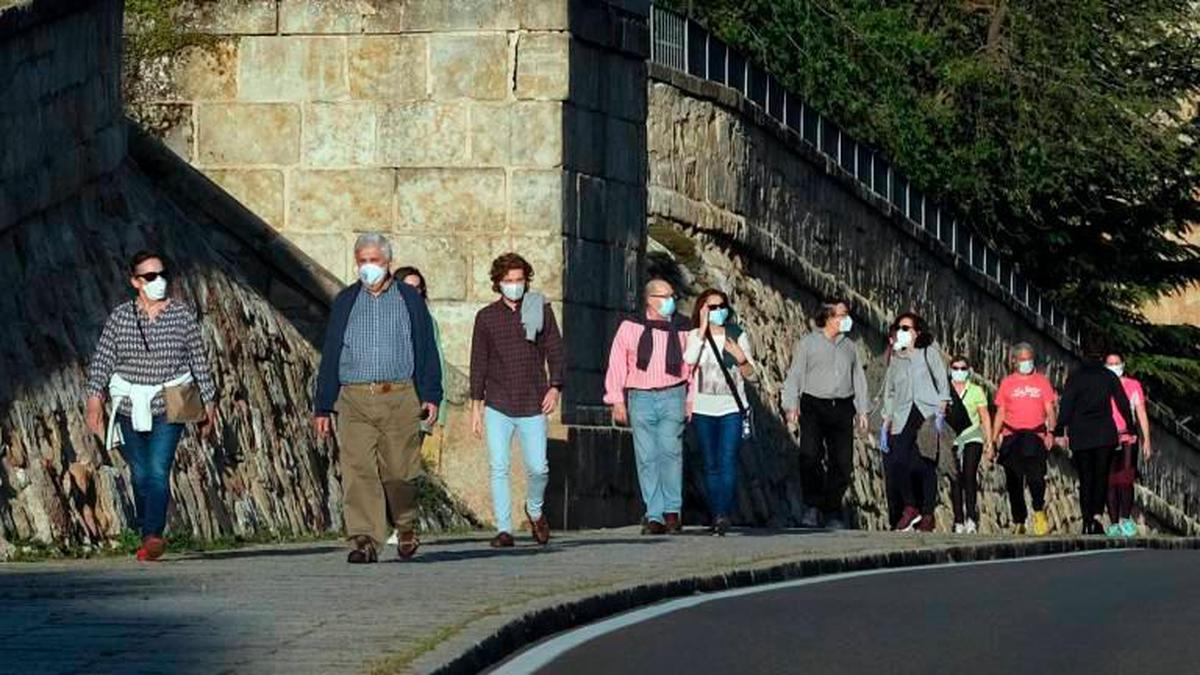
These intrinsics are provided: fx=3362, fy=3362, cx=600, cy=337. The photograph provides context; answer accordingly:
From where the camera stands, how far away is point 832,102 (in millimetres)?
43500

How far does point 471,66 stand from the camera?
2330cm

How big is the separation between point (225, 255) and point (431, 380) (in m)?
5.28

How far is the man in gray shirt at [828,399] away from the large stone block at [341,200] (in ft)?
11.3

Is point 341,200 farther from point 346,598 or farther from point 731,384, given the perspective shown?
point 346,598

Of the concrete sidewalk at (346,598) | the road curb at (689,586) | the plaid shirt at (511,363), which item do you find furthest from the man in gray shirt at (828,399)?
the plaid shirt at (511,363)

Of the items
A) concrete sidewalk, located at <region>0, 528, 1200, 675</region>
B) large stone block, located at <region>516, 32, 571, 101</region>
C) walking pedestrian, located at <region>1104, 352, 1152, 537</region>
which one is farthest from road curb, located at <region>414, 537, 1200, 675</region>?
large stone block, located at <region>516, 32, 571, 101</region>

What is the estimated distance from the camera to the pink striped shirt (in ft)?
72.6

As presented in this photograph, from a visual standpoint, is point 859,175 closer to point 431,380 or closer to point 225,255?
point 225,255

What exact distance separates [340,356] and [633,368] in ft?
16.8

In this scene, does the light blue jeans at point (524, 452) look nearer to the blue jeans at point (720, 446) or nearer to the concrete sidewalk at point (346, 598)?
the concrete sidewalk at point (346, 598)

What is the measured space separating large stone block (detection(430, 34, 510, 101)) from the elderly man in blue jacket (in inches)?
237

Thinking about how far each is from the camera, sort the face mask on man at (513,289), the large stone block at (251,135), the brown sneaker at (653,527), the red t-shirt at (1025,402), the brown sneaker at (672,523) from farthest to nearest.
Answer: the red t-shirt at (1025,402)
the large stone block at (251,135)
the brown sneaker at (672,523)
the brown sneaker at (653,527)
the face mask on man at (513,289)

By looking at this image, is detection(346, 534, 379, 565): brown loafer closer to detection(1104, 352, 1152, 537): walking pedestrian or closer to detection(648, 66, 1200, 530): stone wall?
detection(648, 66, 1200, 530): stone wall

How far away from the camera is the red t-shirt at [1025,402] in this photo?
94.1 ft
